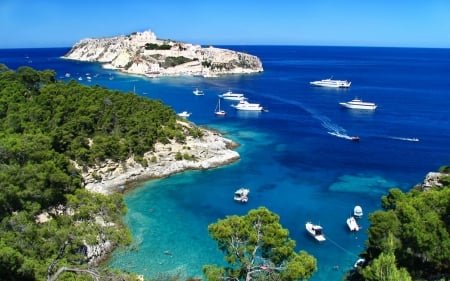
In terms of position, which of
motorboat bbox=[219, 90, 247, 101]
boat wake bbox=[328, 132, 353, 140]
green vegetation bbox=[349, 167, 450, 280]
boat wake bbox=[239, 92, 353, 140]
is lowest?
boat wake bbox=[328, 132, 353, 140]

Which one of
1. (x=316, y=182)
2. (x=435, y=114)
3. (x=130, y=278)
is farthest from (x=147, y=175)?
(x=435, y=114)

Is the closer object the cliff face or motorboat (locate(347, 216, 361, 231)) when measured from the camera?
motorboat (locate(347, 216, 361, 231))

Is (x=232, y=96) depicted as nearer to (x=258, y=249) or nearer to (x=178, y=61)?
(x=178, y=61)

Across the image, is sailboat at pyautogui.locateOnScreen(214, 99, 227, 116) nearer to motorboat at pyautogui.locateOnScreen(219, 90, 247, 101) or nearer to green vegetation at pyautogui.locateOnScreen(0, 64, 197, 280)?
motorboat at pyautogui.locateOnScreen(219, 90, 247, 101)

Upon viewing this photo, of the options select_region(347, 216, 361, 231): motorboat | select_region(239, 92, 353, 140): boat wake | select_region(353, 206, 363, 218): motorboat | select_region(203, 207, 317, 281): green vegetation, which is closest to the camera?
select_region(203, 207, 317, 281): green vegetation

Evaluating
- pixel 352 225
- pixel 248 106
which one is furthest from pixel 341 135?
pixel 352 225

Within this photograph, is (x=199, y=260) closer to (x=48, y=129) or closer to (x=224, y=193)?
(x=224, y=193)

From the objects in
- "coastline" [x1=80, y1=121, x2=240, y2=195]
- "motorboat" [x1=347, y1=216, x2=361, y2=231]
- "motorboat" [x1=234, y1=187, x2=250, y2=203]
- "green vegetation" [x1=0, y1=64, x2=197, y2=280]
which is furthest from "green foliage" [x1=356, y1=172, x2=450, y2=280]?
"coastline" [x1=80, y1=121, x2=240, y2=195]

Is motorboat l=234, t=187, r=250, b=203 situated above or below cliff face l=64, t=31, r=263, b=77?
below
